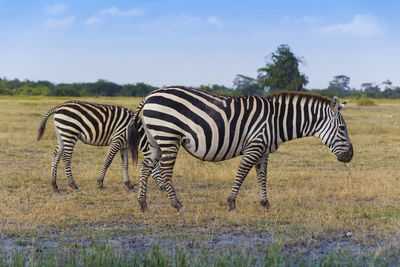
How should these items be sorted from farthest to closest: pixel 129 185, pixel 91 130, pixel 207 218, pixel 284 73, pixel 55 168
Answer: pixel 284 73
pixel 91 130
pixel 129 185
pixel 55 168
pixel 207 218

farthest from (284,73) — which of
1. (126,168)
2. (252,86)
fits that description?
(126,168)

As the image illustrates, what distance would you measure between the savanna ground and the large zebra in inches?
29.6

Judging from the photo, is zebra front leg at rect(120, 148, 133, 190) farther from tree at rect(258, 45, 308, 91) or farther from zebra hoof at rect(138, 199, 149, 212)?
tree at rect(258, 45, 308, 91)

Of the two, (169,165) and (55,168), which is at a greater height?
(169,165)

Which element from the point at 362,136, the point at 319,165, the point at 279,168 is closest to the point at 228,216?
the point at 279,168

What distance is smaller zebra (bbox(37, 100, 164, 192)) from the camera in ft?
30.1

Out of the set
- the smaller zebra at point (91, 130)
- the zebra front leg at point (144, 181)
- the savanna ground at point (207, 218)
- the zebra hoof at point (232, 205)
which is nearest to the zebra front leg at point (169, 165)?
the savanna ground at point (207, 218)

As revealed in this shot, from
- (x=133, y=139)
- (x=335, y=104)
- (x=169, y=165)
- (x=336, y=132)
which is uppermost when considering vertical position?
(x=335, y=104)

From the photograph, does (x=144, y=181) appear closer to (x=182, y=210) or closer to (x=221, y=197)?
(x=182, y=210)

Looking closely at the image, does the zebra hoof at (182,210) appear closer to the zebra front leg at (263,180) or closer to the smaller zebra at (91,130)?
the zebra front leg at (263,180)

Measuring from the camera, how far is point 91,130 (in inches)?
366

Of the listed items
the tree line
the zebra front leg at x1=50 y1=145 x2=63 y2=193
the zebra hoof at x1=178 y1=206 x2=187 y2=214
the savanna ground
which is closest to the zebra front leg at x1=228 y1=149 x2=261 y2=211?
the savanna ground

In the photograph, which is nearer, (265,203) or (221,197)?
(265,203)

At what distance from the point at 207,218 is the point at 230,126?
146 centimetres
